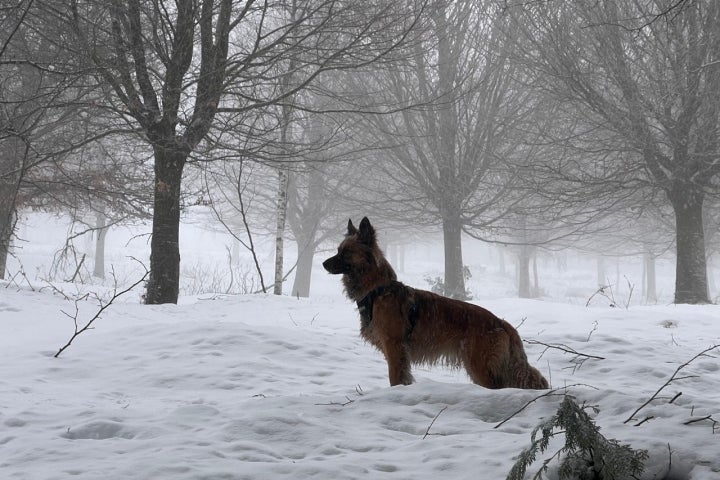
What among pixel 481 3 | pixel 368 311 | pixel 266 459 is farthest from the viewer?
pixel 481 3

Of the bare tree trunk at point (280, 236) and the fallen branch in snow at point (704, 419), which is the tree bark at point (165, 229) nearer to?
the bare tree trunk at point (280, 236)

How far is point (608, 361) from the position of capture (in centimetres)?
649

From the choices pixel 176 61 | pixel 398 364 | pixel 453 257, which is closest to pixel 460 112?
pixel 453 257

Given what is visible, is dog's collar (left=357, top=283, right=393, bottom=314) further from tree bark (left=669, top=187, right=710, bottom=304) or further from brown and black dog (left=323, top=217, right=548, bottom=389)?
tree bark (left=669, top=187, right=710, bottom=304)

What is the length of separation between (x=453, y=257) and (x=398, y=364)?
41.9ft

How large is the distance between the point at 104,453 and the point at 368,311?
8.58 feet

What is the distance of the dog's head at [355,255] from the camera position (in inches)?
208

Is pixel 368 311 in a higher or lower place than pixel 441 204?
lower

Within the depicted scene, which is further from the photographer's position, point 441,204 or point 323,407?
point 441,204

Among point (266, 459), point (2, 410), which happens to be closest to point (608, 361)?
point (266, 459)

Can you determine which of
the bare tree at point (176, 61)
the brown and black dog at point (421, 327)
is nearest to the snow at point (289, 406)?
the brown and black dog at point (421, 327)

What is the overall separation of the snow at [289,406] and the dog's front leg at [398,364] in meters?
0.40

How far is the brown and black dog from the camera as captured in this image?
14.8 ft

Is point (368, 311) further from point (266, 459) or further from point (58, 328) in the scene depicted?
point (58, 328)
